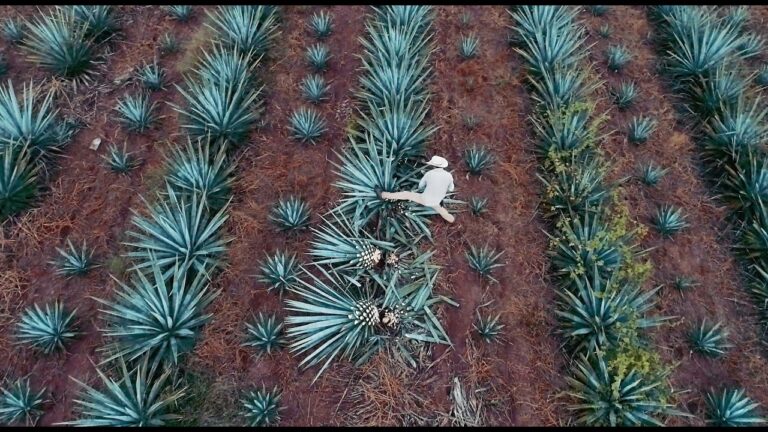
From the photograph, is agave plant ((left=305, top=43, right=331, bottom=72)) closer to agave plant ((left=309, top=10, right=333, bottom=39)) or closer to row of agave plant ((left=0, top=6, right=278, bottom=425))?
agave plant ((left=309, top=10, right=333, bottom=39))

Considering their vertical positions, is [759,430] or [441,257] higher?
[441,257]

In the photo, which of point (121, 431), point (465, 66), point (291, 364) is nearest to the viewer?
point (121, 431)

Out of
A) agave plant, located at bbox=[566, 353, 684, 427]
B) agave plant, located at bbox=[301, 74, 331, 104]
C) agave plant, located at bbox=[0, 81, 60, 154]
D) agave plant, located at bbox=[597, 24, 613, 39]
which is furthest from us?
agave plant, located at bbox=[597, 24, 613, 39]

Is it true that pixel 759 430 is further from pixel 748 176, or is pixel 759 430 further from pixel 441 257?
pixel 441 257

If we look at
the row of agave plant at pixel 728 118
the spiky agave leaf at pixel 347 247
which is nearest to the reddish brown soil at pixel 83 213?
the spiky agave leaf at pixel 347 247

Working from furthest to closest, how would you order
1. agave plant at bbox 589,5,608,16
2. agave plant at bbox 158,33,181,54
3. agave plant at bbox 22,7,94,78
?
agave plant at bbox 589,5,608,16
agave plant at bbox 158,33,181,54
agave plant at bbox 22,7,94,78

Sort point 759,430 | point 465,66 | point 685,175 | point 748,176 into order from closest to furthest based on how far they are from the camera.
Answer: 1. point 759,430
2. point 748,176
3. point 685,175
4. point 465,66

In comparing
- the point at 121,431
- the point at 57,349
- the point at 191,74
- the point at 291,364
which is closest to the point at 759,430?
the point at 291,364

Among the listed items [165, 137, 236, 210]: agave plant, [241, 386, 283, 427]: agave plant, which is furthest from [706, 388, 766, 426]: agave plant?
[165, 137, 236, 210]: agave plant
